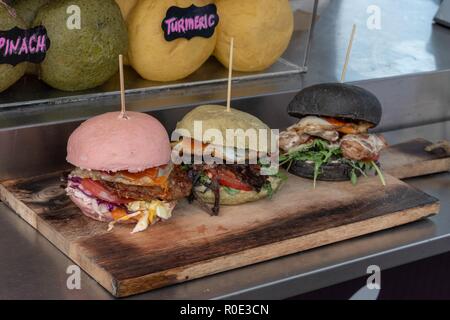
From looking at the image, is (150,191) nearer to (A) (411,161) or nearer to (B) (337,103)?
(B) (337,103)

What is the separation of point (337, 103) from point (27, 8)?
0.89 metres

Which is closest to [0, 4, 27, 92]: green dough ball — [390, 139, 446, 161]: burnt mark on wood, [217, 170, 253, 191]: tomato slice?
[217, 170, 253, 191]: tomato slice

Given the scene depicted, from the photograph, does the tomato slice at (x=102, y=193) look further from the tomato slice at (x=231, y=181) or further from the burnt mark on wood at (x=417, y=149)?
the burnt mark on wood at (x=417, y=149)

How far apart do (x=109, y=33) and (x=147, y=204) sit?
21.5 inches

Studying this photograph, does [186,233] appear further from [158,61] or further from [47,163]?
[158,61]

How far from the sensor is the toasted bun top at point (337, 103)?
236cm

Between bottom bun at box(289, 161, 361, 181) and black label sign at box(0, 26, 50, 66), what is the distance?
77 cm

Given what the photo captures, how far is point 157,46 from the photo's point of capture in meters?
2.42

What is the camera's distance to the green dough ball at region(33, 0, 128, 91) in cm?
220

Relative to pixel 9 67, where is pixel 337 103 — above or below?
below

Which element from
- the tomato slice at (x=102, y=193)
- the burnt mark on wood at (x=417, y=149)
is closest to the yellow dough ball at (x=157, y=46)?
the tomato slice at (x=102, y=193)

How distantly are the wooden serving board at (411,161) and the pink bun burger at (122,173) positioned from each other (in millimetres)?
804

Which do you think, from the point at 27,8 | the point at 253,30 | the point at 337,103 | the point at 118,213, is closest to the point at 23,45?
the point at 27,8

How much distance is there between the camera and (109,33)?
227 cm
